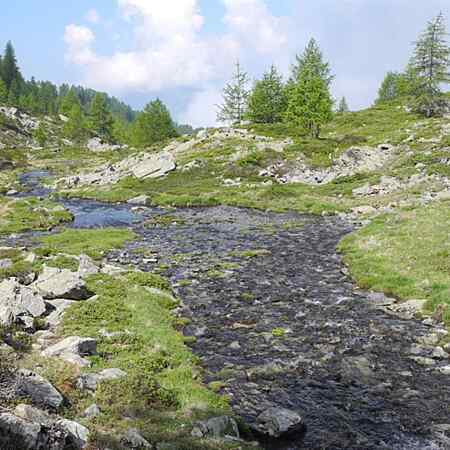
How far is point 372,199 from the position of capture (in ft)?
169

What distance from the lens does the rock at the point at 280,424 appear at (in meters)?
12.9

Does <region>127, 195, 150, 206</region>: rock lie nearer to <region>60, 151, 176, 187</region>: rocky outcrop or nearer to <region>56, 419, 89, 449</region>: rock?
<region>60, 151, 176, 187</region>: rocky outcrop

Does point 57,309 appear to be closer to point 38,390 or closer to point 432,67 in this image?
point 38,390

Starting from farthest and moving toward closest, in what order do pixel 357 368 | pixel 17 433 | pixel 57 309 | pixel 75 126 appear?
pixel 75 126
pixel 57 309
pixel 357 368
pixel 17 433

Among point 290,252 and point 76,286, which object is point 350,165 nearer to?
point 290,252

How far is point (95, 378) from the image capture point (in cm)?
1382

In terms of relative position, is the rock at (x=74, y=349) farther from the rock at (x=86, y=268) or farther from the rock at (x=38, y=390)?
the rock at (x=86, y=268)

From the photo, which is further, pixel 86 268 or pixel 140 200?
pixel 140 200

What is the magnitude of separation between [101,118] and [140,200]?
117 metres

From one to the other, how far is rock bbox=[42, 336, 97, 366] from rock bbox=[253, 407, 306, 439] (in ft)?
19.4

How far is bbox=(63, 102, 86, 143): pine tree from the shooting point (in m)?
162

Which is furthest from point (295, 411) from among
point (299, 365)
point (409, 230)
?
point (409, 230)

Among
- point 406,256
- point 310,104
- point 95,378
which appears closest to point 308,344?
point 95,378

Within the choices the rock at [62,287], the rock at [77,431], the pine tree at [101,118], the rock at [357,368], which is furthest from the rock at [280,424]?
the pine tree at [101,118]
